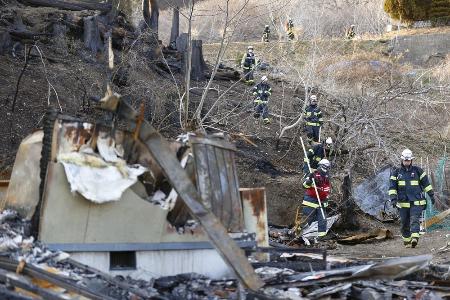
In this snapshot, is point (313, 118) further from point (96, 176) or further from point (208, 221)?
point (208, 221)

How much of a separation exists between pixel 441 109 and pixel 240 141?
940cm

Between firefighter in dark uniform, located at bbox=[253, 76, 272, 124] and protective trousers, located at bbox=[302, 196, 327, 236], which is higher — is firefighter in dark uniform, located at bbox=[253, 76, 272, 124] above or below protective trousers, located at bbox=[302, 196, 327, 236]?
above

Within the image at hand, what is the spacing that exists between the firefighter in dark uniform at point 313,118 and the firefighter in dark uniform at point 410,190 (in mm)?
7807

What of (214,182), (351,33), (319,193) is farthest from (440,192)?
(351,33)

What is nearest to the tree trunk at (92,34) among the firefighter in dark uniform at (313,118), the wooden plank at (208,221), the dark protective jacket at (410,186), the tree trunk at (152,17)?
the tree trunk at (152,17)

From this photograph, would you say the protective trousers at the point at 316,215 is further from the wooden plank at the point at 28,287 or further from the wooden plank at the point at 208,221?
the wooden plank at the point at 28,287

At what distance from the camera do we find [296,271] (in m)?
8.97

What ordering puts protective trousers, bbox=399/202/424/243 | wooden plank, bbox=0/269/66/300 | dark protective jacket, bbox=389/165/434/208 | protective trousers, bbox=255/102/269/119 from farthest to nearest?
protective trousers, bbox=255/102/269/119
protective trousers, bbox=399/202/424/243
dark protective jacket, bbox=389/165/434/208
wooden plank, bbox=0/269/66/300

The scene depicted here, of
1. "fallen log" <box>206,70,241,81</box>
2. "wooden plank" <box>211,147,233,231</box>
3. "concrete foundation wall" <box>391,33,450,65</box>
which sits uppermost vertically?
"concrete foundation wall" <box>391,33,450,65</box>

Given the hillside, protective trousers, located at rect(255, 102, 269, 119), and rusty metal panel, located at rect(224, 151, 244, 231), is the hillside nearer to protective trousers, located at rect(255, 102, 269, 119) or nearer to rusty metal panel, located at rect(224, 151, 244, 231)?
rusty metal panel, located at rect(224, 151, 244, 231)

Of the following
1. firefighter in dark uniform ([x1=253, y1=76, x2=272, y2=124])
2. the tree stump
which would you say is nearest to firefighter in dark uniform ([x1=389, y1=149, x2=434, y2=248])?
the tree stump

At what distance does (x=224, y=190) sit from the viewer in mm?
8562

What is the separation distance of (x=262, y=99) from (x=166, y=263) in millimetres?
16505

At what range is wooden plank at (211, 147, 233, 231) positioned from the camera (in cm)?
852
